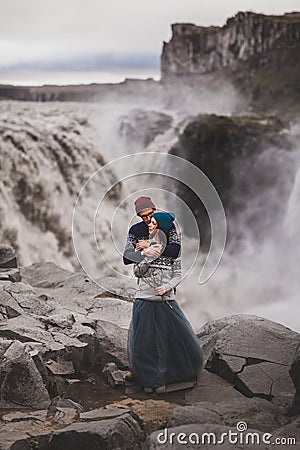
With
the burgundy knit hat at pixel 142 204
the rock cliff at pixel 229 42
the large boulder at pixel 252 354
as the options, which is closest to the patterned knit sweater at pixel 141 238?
the burgundy knit hat at pixel 142 204

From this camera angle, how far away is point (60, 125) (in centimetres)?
1617

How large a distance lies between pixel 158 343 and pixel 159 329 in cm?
9

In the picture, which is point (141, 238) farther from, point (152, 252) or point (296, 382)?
point (296, 382)

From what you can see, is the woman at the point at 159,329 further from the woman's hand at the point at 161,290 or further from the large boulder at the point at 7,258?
the large boulder at the point at 7,258

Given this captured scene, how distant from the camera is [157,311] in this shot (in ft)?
14.3

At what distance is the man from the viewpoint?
4.18 meters

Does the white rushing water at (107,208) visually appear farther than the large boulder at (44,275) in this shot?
Yes

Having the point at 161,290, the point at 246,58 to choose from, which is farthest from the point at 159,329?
the point at 246,58

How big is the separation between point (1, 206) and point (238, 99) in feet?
38.3

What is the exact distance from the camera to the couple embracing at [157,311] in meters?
4.21

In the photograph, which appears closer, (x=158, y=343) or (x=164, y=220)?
(x=164, y=220)

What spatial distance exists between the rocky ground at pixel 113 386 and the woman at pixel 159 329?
15 centimetres

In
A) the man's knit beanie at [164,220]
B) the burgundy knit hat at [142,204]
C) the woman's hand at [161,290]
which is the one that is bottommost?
the woman's hand at [161,290]

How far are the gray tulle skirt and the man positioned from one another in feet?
1.20
